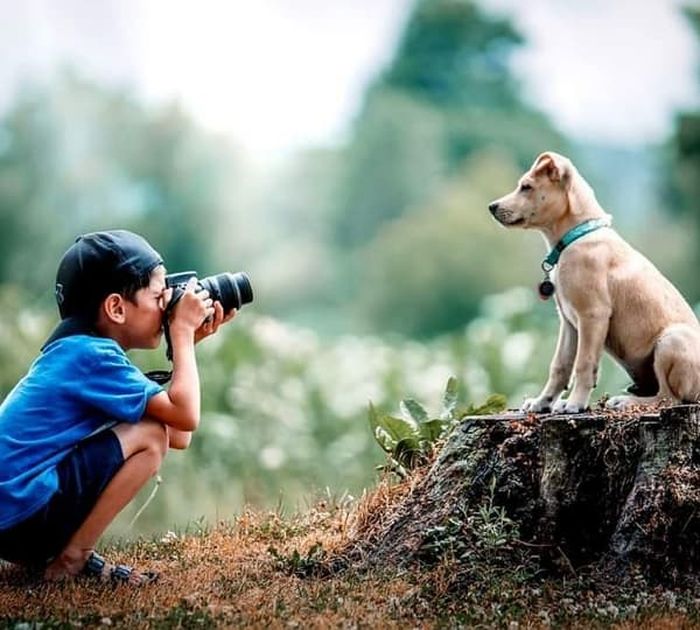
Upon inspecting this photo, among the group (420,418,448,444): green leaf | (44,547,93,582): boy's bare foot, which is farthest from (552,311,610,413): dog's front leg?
(44,547,93,582): boy's bare foot

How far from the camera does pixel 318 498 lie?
4301 mm

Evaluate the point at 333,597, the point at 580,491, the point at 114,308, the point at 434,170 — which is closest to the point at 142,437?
the point at 114,308

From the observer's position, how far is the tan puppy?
140 inches

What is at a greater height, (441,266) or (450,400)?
(450,400)

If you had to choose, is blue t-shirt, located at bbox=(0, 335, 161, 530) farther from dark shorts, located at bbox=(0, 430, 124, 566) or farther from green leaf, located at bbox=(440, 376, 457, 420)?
green leaf, located at bbox=(440, 376, 457, 420)

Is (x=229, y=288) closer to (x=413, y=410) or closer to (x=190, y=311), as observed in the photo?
(x=190, y=311)

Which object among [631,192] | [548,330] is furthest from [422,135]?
[548,330]

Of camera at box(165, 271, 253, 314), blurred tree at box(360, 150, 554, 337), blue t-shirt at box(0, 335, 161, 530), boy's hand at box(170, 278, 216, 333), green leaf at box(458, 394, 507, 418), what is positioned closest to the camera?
blue t-shirt at box(0, 335, 161, 530)

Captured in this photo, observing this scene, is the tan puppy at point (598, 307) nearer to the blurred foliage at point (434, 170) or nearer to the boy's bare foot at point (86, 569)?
the boy's bare foot at point (86, 569)

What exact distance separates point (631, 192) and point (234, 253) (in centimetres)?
478

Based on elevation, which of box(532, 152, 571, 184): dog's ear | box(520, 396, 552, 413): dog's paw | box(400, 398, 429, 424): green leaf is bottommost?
box(400, 398, 429, 424): green leaf

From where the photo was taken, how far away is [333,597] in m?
3.19

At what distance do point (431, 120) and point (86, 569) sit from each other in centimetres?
1357

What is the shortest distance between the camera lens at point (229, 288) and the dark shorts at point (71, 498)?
0.53 meters
